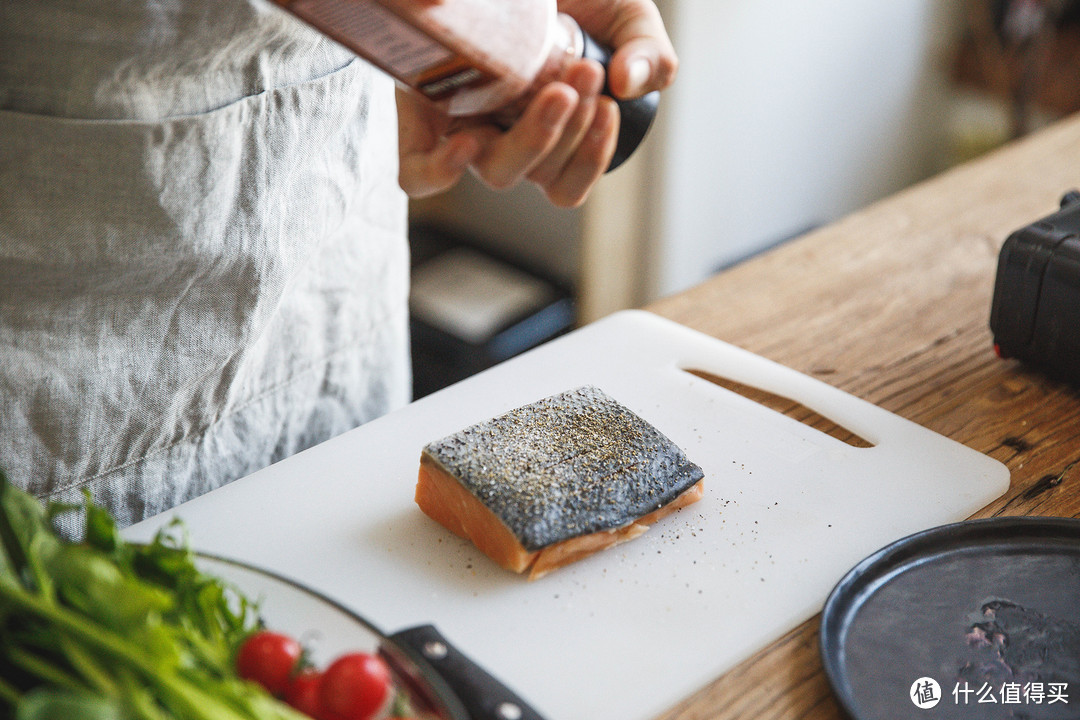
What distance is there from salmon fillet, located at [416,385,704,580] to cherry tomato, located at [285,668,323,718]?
0.24 m

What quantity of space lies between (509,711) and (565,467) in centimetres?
28

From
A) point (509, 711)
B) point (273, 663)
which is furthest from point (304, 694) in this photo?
point (509, 711)

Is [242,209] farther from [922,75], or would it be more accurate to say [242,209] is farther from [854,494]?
[922,75]

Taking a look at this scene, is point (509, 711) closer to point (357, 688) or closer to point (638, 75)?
point (357, 688)

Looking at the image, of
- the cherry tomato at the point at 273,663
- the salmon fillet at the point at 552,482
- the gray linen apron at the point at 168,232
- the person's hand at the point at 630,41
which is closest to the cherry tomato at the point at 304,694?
the cherry tomato at the point at 273,663

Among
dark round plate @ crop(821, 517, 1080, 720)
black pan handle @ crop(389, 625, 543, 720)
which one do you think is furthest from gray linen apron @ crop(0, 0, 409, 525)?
dark round plate @ crop(821, 517, 1080, 720)

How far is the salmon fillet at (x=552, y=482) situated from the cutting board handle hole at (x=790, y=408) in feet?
0.68

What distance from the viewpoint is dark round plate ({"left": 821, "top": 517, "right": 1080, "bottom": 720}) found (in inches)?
26.8

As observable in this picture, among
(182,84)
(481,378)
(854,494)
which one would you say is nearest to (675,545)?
(854,494)

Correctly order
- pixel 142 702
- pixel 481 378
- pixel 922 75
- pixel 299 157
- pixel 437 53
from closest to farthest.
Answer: pixel 142 702
pixel 437 53
pixel 299 157
pixel 481 378
pixel 922 75

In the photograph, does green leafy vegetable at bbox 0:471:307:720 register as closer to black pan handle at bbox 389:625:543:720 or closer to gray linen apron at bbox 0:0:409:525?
black pan handle at bbox 389:625:543:720

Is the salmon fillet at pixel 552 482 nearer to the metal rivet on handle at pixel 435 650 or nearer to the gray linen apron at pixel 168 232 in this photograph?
the metal rivet on handle at pixel 435 650

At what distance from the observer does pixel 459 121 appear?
877 mm

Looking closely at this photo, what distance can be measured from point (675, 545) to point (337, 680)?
0.37 m
